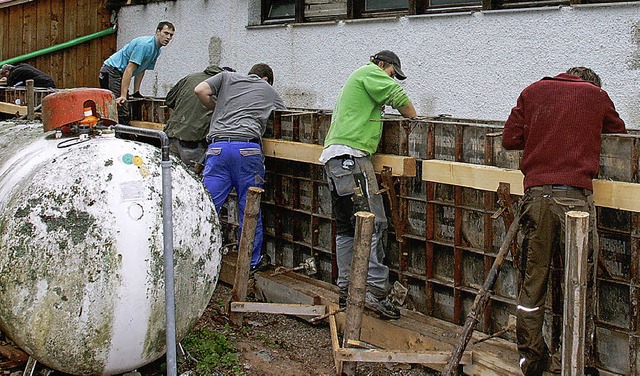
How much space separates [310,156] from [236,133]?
798mm

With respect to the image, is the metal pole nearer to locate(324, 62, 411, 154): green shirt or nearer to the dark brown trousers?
locate(324, 62, 411, 154): green shirt

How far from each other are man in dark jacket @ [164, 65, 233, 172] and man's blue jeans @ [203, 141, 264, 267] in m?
0.76

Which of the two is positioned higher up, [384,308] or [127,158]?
[127,158]

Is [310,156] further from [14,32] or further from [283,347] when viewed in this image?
[14,32]

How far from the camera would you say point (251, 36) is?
12859 millimetres

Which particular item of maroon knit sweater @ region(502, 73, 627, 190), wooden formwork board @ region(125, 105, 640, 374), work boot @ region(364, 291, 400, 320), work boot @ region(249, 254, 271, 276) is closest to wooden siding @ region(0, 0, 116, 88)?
work boot @ region(249, 254, 271, 276)

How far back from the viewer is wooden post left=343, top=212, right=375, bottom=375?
5.74 meters

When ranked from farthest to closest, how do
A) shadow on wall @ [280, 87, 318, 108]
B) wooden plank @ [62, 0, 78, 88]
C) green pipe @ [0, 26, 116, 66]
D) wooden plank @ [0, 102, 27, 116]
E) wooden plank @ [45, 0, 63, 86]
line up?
Result: wooden plank @ [62, 0, 78, 88], wooden plank @ [45, 0, 63, 86], green pipe @ [0, 26, 116, 66], shadow on wall @ [280, 87, 318, 108], wooden plank @ [0, 102, 27, 116]

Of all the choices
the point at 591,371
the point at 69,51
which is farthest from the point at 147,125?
the point at 69,51

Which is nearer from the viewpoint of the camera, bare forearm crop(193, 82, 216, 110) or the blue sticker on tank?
the blue sticker on tank

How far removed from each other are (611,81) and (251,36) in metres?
6.40

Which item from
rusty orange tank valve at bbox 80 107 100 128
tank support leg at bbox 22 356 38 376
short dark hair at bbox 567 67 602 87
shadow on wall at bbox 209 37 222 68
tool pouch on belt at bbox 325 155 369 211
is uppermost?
shadow on wall at bbox 209 37 222 68

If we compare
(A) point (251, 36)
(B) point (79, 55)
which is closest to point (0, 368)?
(A) point (251, 36)

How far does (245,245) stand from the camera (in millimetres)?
6934
